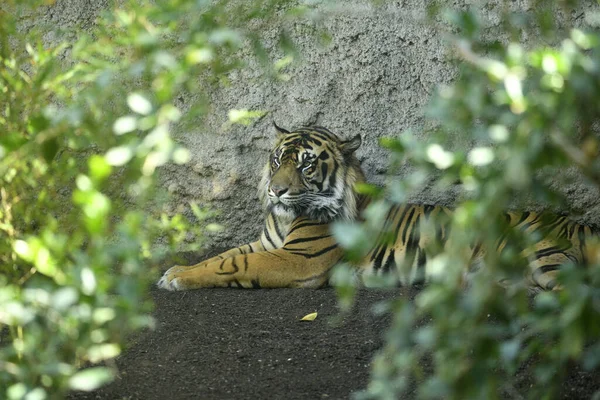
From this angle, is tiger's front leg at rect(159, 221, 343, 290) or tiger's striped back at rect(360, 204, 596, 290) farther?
tiger's front leg at rect(159, 221, 343, 290)

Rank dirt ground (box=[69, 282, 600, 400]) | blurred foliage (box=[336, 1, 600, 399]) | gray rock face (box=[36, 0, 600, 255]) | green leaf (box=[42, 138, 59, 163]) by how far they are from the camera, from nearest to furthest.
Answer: blurred foliage (box=[336, 1, 600, 399]) < green leaf (box=[42, 138, 59, 163]) < dirt ground (box=[69, 282, 600, 400]) < gray rock face (box=[36, 0, 600, 255])

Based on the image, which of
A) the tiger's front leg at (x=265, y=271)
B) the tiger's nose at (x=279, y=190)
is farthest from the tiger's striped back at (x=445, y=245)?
the tiger's nose at (x=279, y=190)

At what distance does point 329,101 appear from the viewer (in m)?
5.78

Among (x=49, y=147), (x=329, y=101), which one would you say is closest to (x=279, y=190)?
(x=329, y=101)

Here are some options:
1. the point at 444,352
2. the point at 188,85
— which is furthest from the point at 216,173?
the point at 444,352

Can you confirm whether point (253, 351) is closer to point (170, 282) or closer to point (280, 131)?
point (170, 282)

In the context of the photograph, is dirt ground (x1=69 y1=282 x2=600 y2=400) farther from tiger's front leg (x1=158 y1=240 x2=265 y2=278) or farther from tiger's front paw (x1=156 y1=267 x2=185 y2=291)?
tiger's front leg (x1=158 y1=240 x2=265 y2=278)

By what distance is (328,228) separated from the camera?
225 inches

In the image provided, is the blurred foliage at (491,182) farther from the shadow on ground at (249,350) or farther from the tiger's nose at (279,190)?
the tiger's nose at (279,190)

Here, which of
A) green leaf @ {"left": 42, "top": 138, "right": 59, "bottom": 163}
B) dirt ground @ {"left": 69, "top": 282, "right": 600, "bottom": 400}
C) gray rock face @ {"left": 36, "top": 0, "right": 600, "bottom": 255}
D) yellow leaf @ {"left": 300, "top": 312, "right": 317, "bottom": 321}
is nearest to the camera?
green leaf @ {"left": 42, "top": 138, "right": 59, "bottom": 163}

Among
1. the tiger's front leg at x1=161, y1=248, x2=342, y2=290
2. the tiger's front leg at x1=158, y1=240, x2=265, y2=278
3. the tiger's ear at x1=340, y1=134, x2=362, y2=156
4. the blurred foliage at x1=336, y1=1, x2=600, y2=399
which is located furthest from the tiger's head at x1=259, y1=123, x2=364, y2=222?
the blurred foliage at x1=336, y1=1, x2=600, y2=399

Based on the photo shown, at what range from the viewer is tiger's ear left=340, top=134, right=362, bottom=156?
5582 millimetres

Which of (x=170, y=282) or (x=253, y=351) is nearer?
(x=253, y=351)

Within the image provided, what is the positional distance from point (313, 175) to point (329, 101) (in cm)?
55
